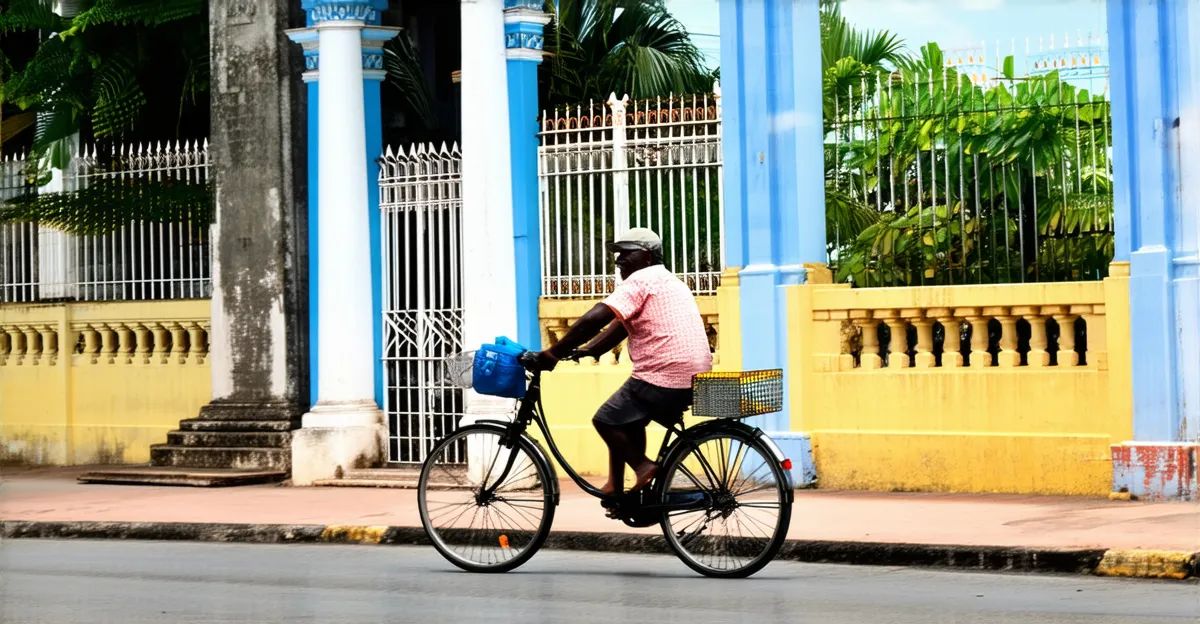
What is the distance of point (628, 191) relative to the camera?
12555mm

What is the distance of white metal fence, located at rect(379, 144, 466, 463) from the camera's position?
1316cm

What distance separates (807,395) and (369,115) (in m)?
4.20

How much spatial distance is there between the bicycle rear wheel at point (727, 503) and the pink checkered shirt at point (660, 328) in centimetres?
34

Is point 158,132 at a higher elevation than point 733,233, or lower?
higher

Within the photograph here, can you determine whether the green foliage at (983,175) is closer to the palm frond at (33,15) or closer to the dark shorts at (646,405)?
the dark shorts at (646,405)

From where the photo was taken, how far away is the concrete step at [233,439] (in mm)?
13594

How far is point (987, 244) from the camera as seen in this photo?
1151 centimetres

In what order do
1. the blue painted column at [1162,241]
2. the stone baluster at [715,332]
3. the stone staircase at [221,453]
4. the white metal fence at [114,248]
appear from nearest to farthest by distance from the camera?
the blue painted column at [1162,241]
the stone baluster at [715,332]
the stone staircase at [221,453]
the white metal fence at [114,248]

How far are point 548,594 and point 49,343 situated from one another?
31.1 ft

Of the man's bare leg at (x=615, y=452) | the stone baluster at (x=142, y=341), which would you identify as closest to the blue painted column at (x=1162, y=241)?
the man's bare leg at (x=615, y=452)

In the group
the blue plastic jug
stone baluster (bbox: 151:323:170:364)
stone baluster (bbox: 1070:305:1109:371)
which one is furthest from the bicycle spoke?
stone baluster (bbox: 151:323:170:364)

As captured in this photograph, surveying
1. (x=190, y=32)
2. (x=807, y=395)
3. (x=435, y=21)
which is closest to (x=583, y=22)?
(x=435, y=21)

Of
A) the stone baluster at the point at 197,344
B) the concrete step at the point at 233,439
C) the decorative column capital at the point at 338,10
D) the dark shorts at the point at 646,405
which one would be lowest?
the concrete step at the point at 233,439

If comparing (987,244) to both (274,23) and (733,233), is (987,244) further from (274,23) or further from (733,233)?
(274,23)
